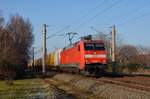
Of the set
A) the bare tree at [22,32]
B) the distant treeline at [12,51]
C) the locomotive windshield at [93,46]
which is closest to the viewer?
the locomotive windshield at [93,46]

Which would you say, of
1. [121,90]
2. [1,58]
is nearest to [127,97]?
[121,90]

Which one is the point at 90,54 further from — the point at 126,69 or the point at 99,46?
the point at 126,69

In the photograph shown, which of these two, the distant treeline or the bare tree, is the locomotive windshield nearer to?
the distant treeline

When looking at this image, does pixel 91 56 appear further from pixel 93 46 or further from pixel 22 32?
pixel 22 32

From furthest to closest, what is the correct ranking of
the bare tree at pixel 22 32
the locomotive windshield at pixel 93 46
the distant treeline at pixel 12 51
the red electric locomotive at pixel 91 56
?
1. the bare tree at pixel 22 32
2. the distant treeline at pixel 12 51
3. the locomotive windshield at pixel 93 46
4. the red electric locomotive at pixel 91 56

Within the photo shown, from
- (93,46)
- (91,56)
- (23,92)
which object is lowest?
(23,92)

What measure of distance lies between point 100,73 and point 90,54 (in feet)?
13.8

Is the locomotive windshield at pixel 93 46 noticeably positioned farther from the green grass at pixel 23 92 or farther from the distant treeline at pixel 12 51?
the distant treeline at pixel 12 51

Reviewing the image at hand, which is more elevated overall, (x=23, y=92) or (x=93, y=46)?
(x=93, y=46)

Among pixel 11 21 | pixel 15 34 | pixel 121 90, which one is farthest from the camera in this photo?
pixel 11 21

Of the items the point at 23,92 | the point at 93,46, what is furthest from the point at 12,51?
the point at 23,92

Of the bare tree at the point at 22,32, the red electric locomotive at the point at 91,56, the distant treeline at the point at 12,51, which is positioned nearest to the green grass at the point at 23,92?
the red electric locomotive at the point at 91,56

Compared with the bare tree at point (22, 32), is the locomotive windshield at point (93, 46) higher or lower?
lower

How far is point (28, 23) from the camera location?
87.1 meters
